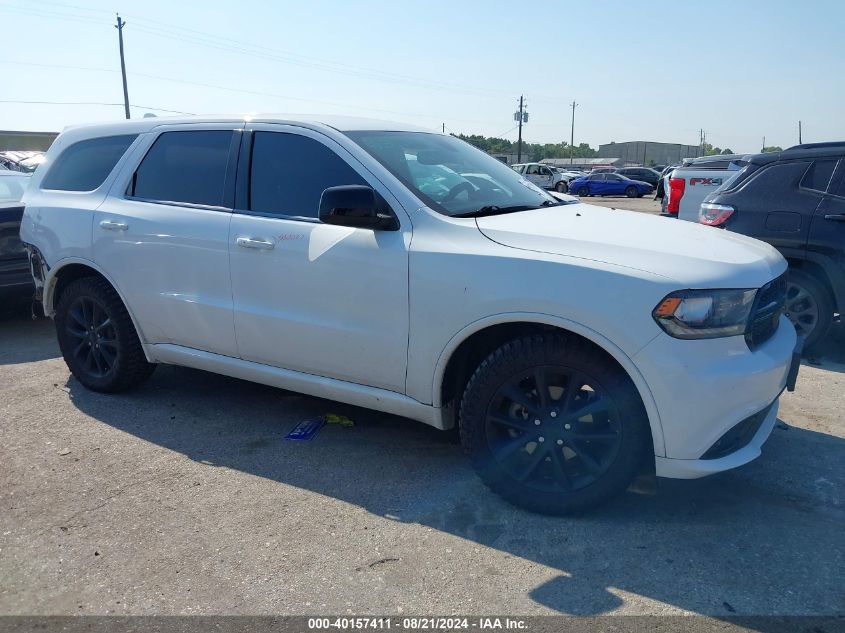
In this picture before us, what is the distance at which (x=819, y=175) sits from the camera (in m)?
5.82


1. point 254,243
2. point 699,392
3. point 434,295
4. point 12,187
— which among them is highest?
point 12,187

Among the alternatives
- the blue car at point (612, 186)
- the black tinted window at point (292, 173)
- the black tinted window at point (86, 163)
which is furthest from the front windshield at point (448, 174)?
the blue car at point (612, 186)

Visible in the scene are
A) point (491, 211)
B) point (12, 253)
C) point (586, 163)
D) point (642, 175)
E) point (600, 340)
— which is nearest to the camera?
point (600, 340)

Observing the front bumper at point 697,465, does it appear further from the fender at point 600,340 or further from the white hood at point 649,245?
the white hood at point 649,245

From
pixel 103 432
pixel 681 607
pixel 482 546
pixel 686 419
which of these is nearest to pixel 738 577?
pixel 681 607

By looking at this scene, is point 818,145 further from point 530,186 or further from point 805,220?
point 530,186

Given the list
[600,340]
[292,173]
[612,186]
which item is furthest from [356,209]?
[612,186]

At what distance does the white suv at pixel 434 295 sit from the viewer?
116 inches

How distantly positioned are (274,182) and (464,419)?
1729 millimetres

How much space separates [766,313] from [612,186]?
38164 millimetres

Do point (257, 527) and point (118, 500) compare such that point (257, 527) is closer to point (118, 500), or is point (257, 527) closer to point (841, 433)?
point (118, 500)

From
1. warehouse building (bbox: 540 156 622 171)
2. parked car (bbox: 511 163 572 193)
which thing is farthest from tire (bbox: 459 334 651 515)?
warehouse building (bbox: 540 156 622 171)

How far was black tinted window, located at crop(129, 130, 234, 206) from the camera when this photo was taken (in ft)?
14.0

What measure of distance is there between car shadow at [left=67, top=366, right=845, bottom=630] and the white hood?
3.57ft
